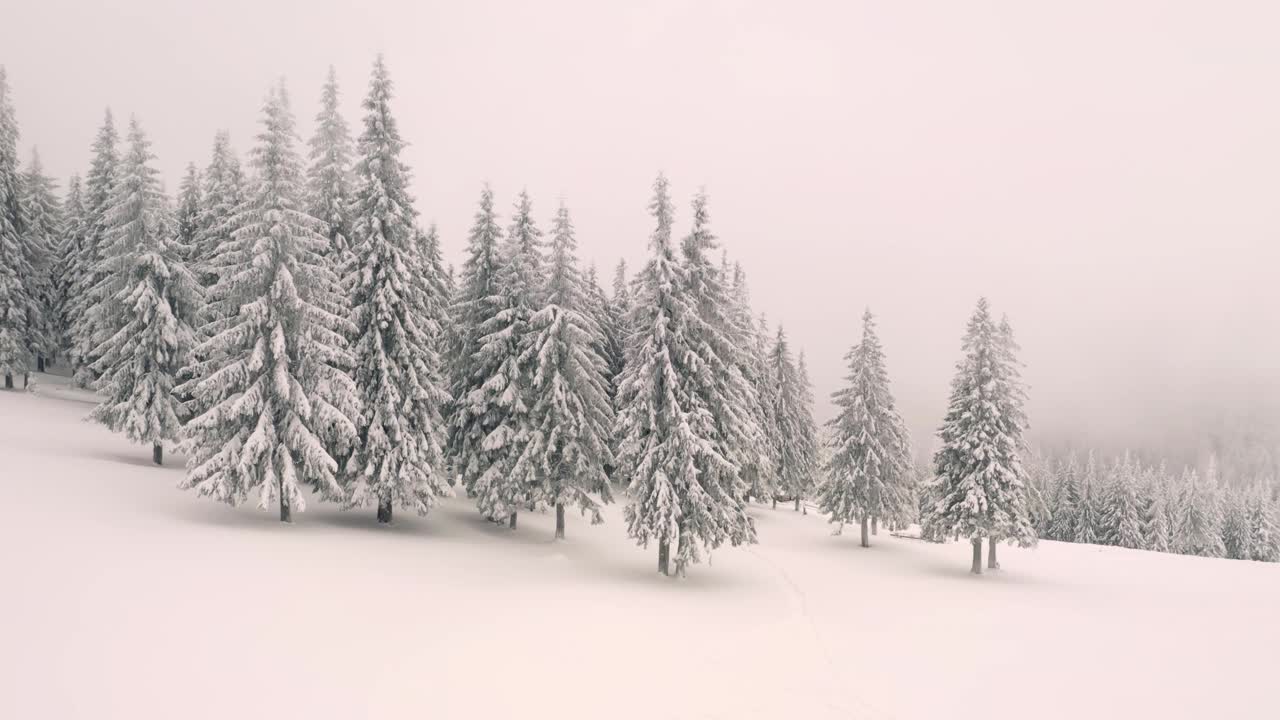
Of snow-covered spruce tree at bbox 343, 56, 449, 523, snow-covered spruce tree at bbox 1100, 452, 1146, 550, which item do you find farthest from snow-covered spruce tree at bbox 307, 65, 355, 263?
snow-covered spruce tree at bbox 1100, 452, 1146, 550

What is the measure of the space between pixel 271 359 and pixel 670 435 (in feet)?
46.1

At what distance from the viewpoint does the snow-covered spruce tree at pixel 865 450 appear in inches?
1558

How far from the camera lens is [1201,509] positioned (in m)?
86.1

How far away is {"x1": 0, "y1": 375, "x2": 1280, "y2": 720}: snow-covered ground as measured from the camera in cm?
1080

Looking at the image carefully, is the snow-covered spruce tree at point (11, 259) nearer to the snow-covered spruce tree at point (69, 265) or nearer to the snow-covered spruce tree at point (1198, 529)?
the snow-covered spruce tree at point (69, 265)

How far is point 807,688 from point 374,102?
79.7ft

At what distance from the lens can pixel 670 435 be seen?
2302cm

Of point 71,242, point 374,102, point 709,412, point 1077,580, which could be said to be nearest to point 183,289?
point 374,102

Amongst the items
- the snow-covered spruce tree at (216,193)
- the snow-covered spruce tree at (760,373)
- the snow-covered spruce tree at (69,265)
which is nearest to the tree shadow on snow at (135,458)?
the snow-covered spruce tree at (216,193)

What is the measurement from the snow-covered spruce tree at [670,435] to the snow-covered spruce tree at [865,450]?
59.3ft

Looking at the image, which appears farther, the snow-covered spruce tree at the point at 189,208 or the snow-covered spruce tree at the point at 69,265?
the snow-covered spruce tree at the point at 69,265

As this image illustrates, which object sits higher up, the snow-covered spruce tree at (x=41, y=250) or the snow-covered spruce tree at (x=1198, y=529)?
the snow-covered spruce tree at (x=41, y=250)

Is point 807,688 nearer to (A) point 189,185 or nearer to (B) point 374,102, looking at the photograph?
(B) point 374,102

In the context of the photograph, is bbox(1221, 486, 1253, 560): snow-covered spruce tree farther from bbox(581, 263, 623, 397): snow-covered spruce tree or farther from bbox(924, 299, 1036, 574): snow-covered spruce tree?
bbox(581, 263, 623, 397): snow-covered spruce tree
